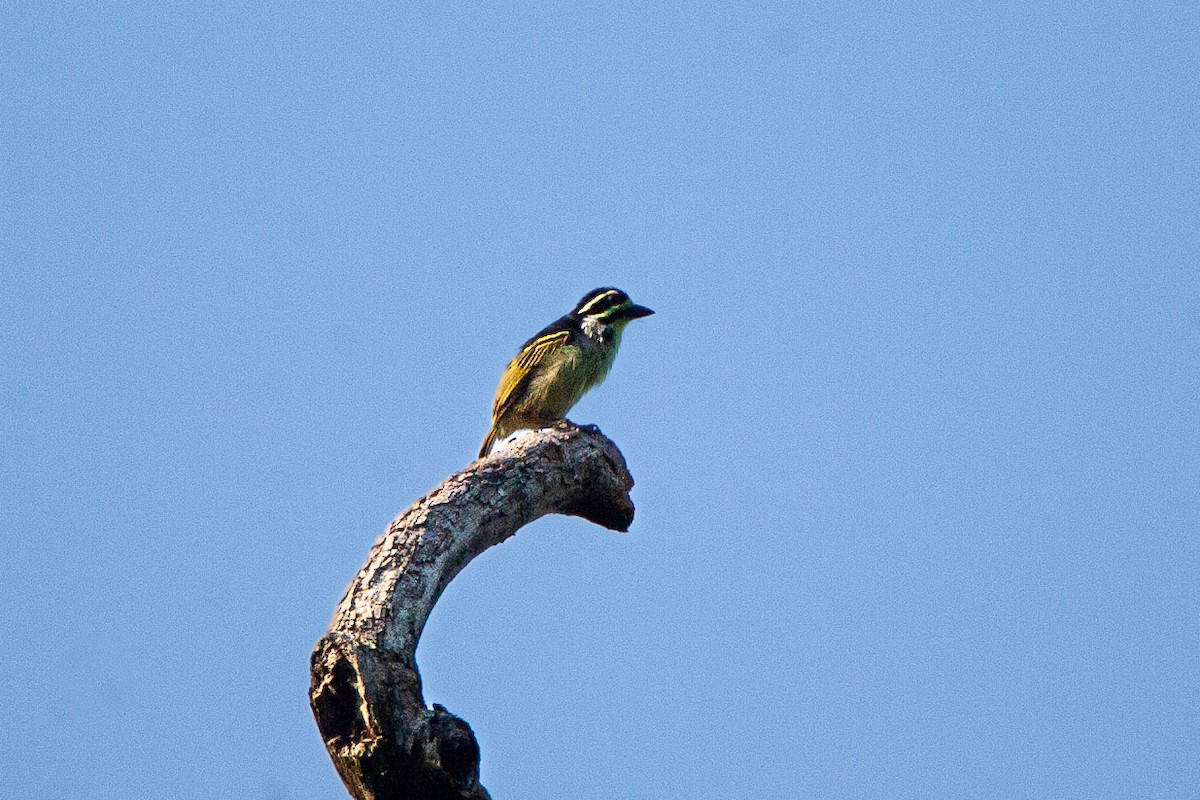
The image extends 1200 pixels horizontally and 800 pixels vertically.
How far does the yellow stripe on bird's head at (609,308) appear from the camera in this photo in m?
8.98

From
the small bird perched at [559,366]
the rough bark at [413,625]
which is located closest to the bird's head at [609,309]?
the small bird perched at [559,366]

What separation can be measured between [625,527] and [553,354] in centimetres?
266

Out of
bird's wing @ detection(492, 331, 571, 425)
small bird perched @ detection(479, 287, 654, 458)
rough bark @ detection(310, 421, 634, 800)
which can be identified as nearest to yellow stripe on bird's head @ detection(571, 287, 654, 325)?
small bird perched @ detection(479, 287, 654, 458)

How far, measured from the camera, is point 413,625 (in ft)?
14.4

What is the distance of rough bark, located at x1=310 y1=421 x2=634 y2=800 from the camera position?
156 inches

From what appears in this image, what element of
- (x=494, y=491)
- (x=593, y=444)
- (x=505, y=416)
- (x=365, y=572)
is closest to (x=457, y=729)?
(x=365, y=572)

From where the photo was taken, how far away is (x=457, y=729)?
396 cm

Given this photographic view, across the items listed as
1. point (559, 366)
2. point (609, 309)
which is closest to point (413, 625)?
point (559, 366)

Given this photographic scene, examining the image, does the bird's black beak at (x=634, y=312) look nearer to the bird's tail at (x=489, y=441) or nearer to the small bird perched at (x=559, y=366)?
the small bird perched at (x=559, y=366)

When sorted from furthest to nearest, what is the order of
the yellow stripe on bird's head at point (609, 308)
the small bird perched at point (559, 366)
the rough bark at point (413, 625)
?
1. the yellow stripe on bird's head at point (609, 308)
2. the small bird perched at point (559, 366)
3. the rough bark at point (413, 625)

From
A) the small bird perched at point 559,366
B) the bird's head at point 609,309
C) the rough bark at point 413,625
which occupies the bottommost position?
the rough bark at point 413,625

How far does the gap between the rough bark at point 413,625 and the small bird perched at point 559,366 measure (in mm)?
2767

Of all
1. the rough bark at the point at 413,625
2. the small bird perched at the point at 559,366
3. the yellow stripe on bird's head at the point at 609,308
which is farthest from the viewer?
the yellow stripe on bird's head at the point at 609,308

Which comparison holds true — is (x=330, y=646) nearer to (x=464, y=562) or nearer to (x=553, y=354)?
(x=464, y=562)
